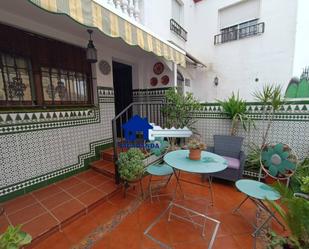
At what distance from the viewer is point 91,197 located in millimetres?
2426

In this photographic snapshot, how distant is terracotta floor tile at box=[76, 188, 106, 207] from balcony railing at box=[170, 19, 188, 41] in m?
4.89

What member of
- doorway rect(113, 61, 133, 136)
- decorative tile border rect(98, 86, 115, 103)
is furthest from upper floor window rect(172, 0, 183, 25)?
decorative tile border rect(98, 86, 115, 103)

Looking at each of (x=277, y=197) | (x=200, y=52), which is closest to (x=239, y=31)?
(x=200, y=52)

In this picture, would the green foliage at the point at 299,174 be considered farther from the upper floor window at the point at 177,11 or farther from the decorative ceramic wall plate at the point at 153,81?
the upper floor window at the point at 177,11

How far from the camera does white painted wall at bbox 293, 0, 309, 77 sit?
180 inches

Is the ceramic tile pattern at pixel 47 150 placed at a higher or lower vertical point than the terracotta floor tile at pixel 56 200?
higher

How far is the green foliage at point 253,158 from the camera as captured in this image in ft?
10.0

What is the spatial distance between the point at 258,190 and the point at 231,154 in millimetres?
1176

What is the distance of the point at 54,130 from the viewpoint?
2.74 metres

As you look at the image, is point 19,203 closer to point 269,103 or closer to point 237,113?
point 237,113

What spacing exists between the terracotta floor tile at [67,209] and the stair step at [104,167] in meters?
0.76

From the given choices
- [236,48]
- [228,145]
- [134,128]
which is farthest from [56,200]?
[236,48]

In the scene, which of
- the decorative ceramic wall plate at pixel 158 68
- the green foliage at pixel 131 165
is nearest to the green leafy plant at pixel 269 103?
the green foliage at pixel 131 165

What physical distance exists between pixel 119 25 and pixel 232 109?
2548 mm
